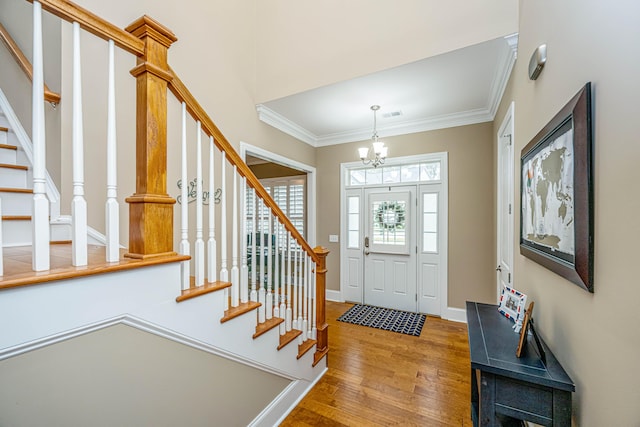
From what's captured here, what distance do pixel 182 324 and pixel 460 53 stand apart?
9.45 ft

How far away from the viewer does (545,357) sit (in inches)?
48.3

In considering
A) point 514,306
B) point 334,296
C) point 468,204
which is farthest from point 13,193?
point 468,204

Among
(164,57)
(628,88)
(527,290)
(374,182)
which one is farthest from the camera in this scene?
(374,182)

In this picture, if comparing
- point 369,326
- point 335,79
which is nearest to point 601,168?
point 335,79

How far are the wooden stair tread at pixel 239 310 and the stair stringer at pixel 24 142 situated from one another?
1.64 m

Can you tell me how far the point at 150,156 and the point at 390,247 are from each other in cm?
357

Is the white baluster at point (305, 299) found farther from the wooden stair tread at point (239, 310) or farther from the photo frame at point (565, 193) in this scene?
the photo frame at point (565, 193)

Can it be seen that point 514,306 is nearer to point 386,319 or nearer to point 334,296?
point 386,319

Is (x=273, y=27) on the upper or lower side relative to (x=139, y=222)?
upper

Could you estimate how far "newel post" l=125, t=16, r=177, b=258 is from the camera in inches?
43.6

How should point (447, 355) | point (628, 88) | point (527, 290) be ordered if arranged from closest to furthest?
point (628, 88) < point (527, 290) < point (447, 355)

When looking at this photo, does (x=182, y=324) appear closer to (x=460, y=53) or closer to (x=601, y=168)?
(x=601, y=168)

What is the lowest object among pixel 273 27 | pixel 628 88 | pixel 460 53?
pixel 628 88

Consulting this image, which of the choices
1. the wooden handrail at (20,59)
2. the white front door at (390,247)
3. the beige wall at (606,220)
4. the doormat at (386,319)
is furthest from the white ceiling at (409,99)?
the doormat at (386,319)
